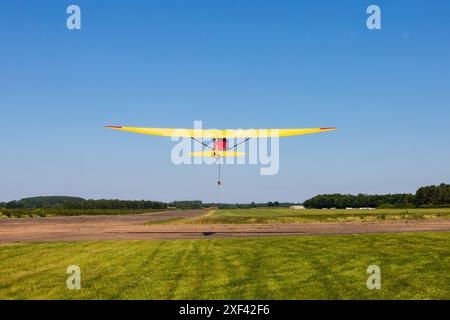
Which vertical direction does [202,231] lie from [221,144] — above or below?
below

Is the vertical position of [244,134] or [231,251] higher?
[244,134]

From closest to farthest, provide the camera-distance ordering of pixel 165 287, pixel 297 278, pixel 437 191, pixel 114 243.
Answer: pixel 165 287 < pixel 297 278 < pixel 114 243 < pixel 437 191

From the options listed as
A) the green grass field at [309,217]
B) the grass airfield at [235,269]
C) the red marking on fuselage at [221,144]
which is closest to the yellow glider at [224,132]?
the red marking on fuselage at [221,144]

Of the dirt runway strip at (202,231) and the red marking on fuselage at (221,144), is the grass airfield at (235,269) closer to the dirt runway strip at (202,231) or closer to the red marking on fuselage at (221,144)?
the dirt runway strip at (202,231)

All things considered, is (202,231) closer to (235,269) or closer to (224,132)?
(224,132)

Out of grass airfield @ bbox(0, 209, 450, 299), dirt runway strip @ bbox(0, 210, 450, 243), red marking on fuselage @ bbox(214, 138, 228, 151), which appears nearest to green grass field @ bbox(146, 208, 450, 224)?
dirt runway strip @ bbox(0, 210, 450, 243)

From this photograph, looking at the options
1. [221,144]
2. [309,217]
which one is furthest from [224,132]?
[309,217]
